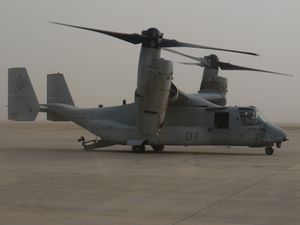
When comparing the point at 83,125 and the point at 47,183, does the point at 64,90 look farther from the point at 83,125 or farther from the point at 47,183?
the point at 47,183

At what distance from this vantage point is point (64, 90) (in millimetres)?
29469

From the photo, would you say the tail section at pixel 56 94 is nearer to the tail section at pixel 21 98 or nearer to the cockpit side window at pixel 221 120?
the tail section at pixel 21 98

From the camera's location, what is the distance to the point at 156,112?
22.1 meters

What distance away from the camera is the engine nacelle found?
21.5 metres

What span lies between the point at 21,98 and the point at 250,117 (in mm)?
12636

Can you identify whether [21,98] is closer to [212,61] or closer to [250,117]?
[212,61]

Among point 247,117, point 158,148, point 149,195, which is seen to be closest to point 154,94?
point 247,117

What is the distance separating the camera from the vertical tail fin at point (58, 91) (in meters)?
29.4

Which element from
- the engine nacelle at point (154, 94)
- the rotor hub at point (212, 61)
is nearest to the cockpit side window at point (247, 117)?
the engine nacelle at point (154, 94)

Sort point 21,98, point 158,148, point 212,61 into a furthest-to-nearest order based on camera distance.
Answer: point 212,61, point 21,98, point 158,148

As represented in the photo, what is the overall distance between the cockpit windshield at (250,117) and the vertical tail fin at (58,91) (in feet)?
33.7

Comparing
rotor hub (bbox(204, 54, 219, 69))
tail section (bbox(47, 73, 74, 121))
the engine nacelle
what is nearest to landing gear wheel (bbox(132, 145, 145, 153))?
the engine nacelle

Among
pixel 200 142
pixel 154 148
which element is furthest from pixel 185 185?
pixel 154 148

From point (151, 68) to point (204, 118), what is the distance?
505 cm
